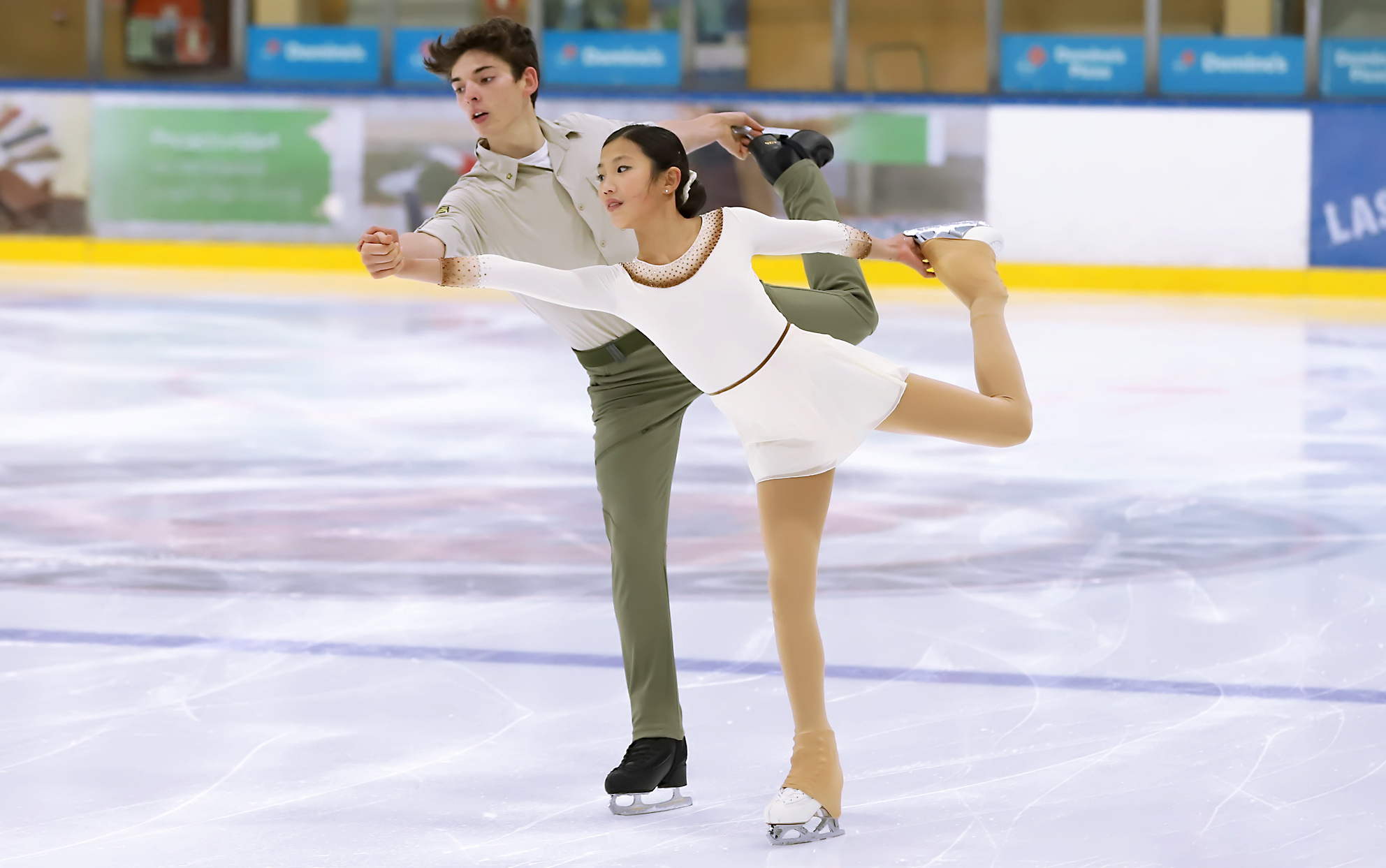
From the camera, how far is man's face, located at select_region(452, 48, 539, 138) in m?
2.99

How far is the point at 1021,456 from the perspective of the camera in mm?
6551

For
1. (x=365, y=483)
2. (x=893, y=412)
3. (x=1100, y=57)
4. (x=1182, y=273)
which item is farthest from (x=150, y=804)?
(x=1100, y=57)

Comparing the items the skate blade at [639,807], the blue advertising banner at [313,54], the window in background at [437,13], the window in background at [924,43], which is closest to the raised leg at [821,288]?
the skate blade at [639,807]

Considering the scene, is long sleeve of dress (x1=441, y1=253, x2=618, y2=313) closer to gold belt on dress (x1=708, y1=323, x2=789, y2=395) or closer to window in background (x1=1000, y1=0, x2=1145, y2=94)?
gold belt on dress (x1=708, y1=323, x2=789, y2=395)

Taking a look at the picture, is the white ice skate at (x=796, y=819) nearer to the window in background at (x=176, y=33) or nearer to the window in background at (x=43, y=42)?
the window in background at (x=176, y=33)

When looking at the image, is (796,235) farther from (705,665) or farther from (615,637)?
(615,637)

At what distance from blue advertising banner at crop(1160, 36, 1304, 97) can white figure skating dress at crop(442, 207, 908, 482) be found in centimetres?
1216

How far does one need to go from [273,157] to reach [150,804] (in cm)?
1198

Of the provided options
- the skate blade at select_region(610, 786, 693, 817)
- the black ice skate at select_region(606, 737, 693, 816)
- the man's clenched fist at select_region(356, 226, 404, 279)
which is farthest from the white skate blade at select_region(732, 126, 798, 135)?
the skate blade at select_region(610, 786, 693, 817)

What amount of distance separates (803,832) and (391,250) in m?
1.10

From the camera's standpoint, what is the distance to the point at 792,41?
1534 cm

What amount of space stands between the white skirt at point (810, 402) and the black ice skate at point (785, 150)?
0.54 m

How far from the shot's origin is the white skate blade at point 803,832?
2773mm

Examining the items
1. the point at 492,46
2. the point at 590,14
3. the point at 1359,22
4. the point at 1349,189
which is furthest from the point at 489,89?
the point at 1359,22
